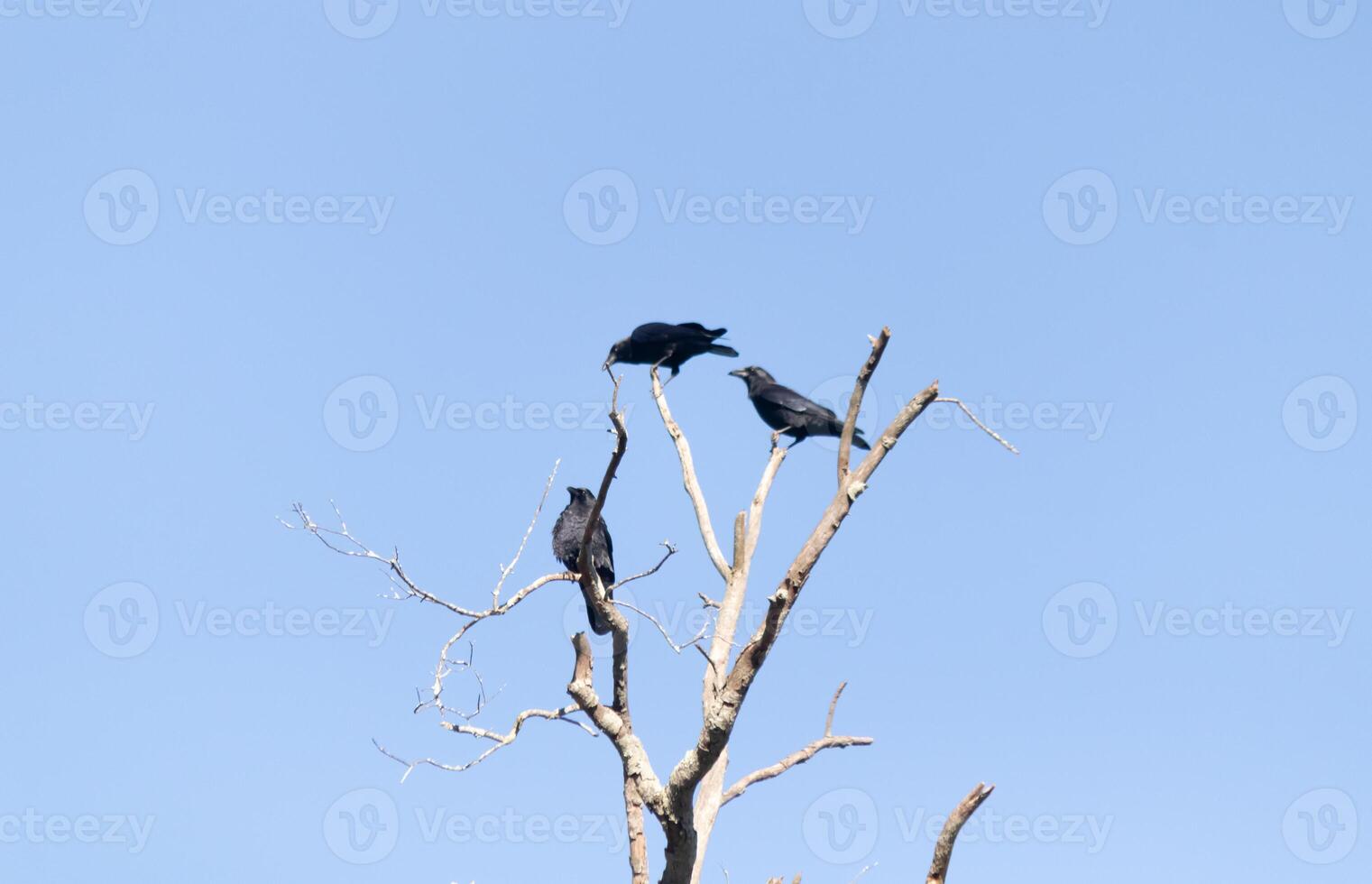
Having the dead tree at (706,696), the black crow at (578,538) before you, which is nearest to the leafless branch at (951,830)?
the dead tree at (706,696)

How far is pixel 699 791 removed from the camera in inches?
303

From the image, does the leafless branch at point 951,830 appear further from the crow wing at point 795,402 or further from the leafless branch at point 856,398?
the crow wing at point 795,402

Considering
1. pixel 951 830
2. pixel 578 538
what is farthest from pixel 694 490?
pixel 951 830

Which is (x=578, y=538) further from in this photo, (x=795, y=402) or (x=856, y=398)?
(x=856, y=398)

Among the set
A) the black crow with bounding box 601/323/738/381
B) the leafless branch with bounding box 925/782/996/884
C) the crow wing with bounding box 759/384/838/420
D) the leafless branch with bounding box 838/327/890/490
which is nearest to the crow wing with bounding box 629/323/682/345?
the black crow with bounding box 601/323/738/381

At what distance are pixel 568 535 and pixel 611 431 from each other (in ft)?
9.75

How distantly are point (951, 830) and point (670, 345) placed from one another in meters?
4.32

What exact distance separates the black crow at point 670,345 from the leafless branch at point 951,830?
13.6ft

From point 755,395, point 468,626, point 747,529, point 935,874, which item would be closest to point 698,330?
point 755,395

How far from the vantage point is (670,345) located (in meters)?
9.27

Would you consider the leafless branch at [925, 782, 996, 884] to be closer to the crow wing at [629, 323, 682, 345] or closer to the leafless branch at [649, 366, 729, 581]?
the leafless branch at [649, 366, 729, 581]

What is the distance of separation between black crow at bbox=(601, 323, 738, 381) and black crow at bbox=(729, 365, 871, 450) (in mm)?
636

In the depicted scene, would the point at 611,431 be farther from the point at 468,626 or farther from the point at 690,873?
the point at 690,873

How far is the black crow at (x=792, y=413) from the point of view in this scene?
9.64m
